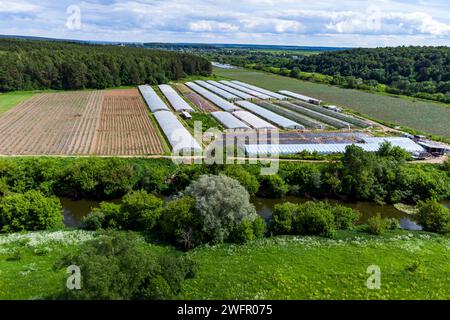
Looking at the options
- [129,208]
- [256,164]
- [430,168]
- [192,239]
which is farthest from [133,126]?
[430,168]

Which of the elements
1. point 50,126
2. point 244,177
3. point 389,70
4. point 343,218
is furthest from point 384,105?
point 50,126

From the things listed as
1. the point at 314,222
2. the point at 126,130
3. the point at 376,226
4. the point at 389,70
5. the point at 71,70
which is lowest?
the point at 376,226

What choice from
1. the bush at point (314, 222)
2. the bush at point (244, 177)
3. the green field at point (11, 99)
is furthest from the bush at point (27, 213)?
the green field at point (11, 99)

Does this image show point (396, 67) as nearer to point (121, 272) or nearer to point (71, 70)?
point (71, 70)

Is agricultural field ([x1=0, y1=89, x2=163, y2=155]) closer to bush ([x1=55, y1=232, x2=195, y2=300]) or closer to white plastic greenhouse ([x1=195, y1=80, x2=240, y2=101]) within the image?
white plastic greenhouse ([x1=195, y1=80, x2=240, y2=101])

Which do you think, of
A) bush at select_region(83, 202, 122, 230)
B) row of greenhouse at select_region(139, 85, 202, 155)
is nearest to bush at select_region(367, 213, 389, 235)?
bush at select_region(83, 202, 122, 230)
